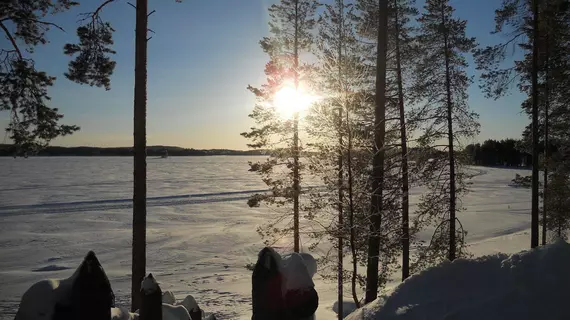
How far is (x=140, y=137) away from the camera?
25.6 feet

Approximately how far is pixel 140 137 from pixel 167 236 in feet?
64.1

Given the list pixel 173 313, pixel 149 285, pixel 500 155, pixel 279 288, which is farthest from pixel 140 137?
pixel 500 155

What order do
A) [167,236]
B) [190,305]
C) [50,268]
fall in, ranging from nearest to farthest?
[190,305]
[50,268]
[167,236]

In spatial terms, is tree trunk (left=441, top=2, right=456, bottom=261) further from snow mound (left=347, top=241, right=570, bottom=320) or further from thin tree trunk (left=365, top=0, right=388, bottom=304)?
snow mound (left=347, top=241, right=570, bottom=320)

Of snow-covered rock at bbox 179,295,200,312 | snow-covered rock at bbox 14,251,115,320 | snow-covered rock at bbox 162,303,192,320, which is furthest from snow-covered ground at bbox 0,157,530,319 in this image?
snow-covered rock at bbox 14,251,115,320

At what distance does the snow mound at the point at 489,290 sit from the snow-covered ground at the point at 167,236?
5634 millimetres

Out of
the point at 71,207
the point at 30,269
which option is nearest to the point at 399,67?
the point at 30,269

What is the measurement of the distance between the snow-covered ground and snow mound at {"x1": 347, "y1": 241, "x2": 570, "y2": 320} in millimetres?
5634

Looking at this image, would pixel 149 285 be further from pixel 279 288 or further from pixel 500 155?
pixel 500 155

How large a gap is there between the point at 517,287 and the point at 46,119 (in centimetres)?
940

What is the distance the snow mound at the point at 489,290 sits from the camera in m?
4.19

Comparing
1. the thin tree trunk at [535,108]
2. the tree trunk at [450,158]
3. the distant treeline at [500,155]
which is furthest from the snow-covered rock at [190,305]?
the distant treeline at [500,155]

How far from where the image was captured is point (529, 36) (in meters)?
11.3

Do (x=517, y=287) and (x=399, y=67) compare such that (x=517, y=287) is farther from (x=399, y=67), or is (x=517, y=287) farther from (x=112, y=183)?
(x=112, y=183)
